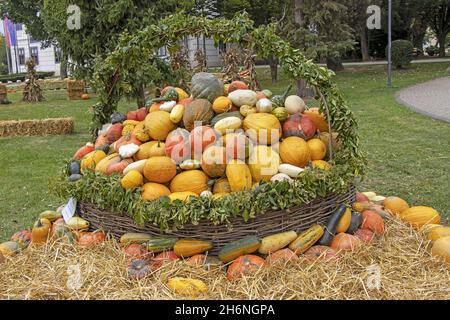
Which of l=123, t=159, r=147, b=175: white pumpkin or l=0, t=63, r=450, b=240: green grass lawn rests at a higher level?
l=123, t=159, r=147, b=175: white pumpkin

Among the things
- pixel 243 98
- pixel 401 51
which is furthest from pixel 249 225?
pixel 401 51

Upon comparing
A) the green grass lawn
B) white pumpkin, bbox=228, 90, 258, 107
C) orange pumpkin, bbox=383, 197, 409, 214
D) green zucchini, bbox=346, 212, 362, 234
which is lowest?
the green grass lawn

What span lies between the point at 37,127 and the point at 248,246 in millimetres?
8965

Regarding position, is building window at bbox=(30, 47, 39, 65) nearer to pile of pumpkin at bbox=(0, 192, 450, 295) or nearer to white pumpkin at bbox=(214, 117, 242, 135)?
pile of pumpkin at bbox=(0, 192, 450, 295)

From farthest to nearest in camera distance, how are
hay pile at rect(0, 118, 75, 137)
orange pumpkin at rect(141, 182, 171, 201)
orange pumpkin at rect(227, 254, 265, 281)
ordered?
hay pile at rect(0, 118, 75, 137) < orange pumpkin at rect(141, 182, 171, 201) < orange pumpkin at rect(227, 254, 265, 281)

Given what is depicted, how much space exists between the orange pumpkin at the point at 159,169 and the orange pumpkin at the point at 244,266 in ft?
2.42

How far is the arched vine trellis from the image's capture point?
2850mm

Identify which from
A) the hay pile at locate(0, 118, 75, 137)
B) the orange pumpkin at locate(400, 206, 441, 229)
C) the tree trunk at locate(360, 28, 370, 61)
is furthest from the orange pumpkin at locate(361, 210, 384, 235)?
the tree trunk at locate(360, 28, 370, 61)

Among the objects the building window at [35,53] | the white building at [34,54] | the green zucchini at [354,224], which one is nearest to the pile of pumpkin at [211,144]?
the green zucchini at [354,224]

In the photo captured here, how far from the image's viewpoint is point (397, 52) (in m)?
22.5

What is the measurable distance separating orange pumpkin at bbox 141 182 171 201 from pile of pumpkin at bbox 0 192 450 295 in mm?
237

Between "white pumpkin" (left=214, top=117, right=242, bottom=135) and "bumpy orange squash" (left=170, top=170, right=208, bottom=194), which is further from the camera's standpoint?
"white pumpkin" (left=214, top=117, right=242, bottom=135)

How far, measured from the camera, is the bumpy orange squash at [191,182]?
314cm

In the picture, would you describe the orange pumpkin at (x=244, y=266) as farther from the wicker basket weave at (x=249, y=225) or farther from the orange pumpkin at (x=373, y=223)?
the orange pumpkin at (x=373, y=223)
